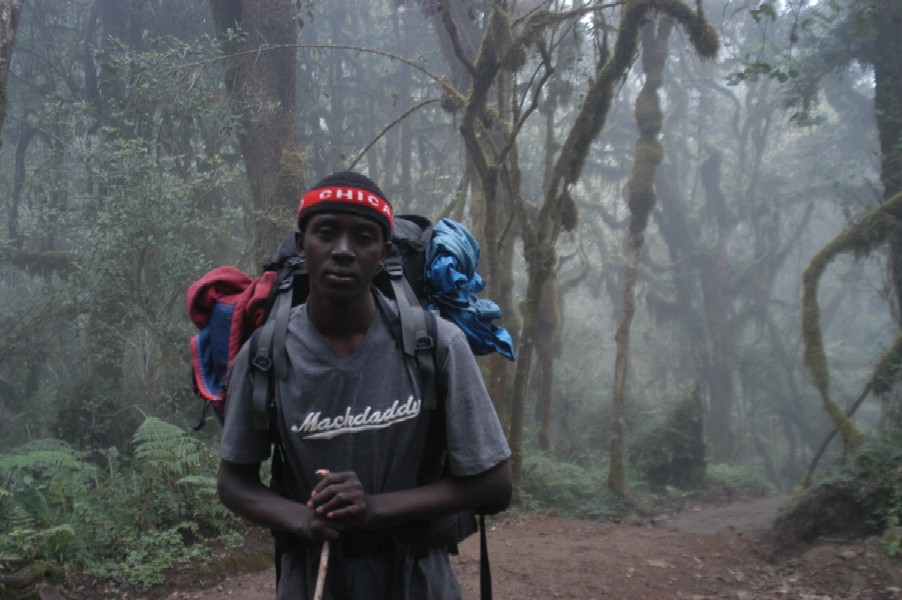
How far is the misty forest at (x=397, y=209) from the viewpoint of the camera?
846 cm

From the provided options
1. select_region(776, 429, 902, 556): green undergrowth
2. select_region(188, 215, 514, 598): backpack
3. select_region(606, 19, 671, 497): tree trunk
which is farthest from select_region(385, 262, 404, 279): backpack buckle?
select_region(606, 19, 671, 497): tree trunk

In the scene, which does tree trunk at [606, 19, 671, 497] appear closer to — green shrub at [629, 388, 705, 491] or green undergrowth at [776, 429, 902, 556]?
green shrub at [629, 388, 705, 491]

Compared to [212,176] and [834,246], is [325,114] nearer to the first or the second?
[212,176]

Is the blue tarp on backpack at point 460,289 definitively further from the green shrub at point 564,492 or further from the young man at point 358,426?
the green shrub at point 564,492

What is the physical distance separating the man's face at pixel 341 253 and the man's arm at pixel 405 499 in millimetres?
486

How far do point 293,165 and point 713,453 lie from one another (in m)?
15.3

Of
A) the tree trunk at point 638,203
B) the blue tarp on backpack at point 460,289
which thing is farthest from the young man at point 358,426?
the tree trunk at point 638,203

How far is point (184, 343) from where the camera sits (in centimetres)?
1137

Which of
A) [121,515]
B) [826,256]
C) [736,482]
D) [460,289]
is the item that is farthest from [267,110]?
[736,482]

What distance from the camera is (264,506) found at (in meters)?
2.19

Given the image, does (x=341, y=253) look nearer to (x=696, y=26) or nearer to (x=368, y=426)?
(x=368, y=426)

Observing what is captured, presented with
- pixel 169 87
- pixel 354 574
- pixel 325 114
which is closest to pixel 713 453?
pixel 325 114

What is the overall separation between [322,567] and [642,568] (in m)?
5.89

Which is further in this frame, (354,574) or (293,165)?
(293,165)
